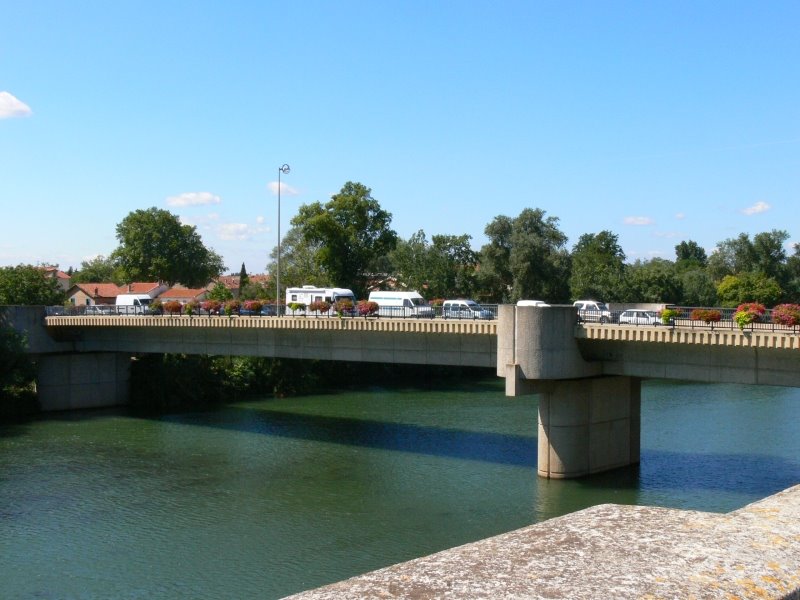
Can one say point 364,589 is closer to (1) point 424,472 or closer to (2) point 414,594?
(2) point 414,594

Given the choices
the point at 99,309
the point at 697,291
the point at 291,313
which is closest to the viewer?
the point at 291,313

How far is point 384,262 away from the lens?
115m

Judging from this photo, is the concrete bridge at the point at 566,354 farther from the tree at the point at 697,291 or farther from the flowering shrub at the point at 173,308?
the tree at the point at 697,291

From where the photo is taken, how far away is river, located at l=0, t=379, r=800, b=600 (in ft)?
78.4

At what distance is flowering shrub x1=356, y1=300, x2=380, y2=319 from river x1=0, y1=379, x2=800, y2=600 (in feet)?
21.4

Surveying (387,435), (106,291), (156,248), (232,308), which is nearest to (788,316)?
(387,435)

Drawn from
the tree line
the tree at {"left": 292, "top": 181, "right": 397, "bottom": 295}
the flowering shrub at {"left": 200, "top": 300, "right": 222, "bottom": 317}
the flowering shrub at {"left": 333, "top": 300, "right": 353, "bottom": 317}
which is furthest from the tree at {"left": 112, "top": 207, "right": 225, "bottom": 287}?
the flowering shrub at {"left": 333, "top": 300, "right": 353, "bottom": 317}

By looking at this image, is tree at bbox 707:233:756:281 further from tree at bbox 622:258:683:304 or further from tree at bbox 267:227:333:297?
tree at bbox 267:227:333:297

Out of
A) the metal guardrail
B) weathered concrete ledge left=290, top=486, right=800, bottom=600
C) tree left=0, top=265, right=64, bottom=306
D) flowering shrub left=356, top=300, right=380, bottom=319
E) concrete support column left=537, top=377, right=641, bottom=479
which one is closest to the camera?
weathered concrete ledge left=290, top=486, right=800, bottom=600

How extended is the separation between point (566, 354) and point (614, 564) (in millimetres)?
28681

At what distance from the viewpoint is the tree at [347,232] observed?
94.9m

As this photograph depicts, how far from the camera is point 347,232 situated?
95.2m

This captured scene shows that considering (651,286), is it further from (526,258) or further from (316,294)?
(316,294)

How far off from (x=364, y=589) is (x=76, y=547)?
2392 centimetres
